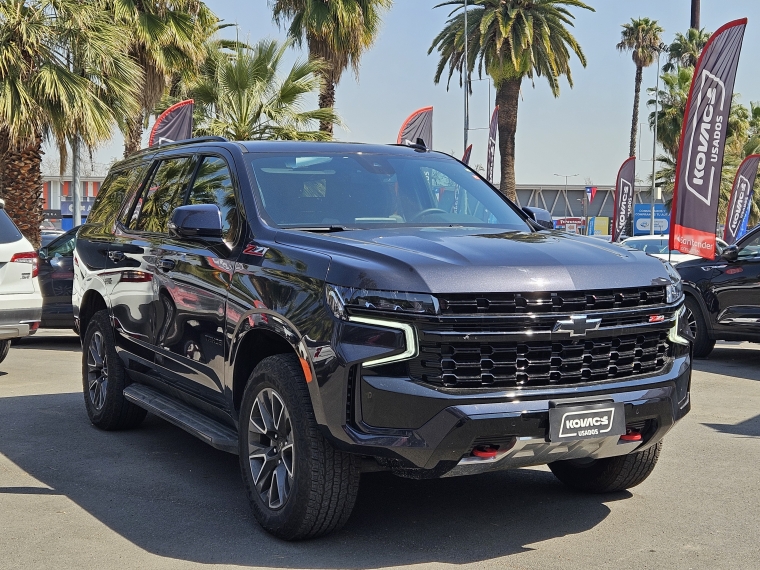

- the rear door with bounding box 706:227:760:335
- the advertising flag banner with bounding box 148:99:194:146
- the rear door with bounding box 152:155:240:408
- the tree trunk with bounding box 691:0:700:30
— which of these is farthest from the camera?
the tree trunk with bounding box 691:0:700:30

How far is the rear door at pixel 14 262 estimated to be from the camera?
9281mm

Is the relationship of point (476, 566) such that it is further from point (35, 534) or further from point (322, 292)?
point (35, 534)

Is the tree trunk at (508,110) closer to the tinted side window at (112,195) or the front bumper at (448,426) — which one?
the tinted side window at (112,195)

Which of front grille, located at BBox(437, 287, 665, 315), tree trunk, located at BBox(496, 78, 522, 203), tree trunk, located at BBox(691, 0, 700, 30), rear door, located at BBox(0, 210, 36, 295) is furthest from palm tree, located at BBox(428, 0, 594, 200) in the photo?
tree trunk, located at BBox(691, 0, 700, 30)

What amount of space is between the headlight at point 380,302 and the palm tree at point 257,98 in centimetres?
1797

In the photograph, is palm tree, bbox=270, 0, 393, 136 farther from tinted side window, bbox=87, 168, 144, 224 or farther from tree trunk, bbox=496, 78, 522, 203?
tinted side window, bbox=87, 168, 144, 224

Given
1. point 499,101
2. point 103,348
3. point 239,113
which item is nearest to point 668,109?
point 499,101

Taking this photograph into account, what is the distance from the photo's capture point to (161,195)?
634 centimetres

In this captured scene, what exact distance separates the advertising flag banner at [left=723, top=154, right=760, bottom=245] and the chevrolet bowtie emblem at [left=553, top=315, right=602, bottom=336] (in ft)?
77.4

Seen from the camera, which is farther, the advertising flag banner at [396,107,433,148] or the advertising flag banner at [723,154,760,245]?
the advertising flag banner at [723,154,760,245]

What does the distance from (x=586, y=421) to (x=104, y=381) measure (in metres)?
4.06

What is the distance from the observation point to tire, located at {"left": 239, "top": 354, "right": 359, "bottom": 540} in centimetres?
423

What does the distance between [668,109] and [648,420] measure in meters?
52.6

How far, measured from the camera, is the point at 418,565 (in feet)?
13.8
